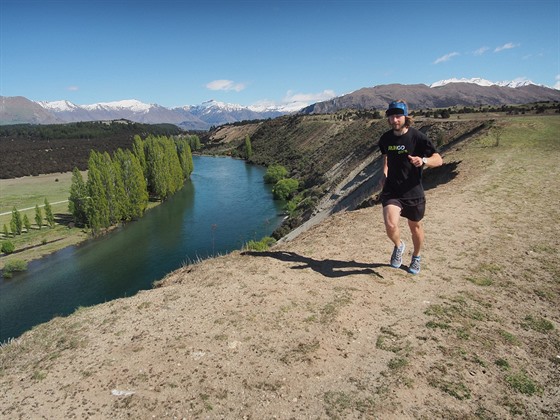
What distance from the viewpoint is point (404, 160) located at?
785 cm

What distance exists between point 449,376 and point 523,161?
19448mm

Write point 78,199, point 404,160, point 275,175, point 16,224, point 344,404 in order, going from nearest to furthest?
point 344,404 → point 404,160 → point 16,224 → point 78,199 → point 275,175

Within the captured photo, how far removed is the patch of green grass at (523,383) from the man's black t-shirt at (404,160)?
391cm

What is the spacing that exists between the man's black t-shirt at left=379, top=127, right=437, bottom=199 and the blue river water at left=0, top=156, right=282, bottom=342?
94.7 ft

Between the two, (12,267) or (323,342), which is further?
(12,267)

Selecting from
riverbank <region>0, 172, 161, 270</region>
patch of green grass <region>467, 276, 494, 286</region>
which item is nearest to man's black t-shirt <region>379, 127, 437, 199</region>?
patch of green grass <region>467, 276, 494, 286</region>

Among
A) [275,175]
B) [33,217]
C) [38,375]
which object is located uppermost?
[38,375]

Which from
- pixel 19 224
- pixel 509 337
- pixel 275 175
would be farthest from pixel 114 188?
pixel 509 337

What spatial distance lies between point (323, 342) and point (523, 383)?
3.20 m

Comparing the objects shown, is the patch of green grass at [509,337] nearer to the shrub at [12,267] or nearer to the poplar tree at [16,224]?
the shrub at [12,267]

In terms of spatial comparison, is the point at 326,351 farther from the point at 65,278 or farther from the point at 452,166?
the point at 65,278

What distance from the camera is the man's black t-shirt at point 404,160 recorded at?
7.72 meters

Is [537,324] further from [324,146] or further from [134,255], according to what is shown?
[324,146]

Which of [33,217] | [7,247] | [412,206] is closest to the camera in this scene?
[412,206]
